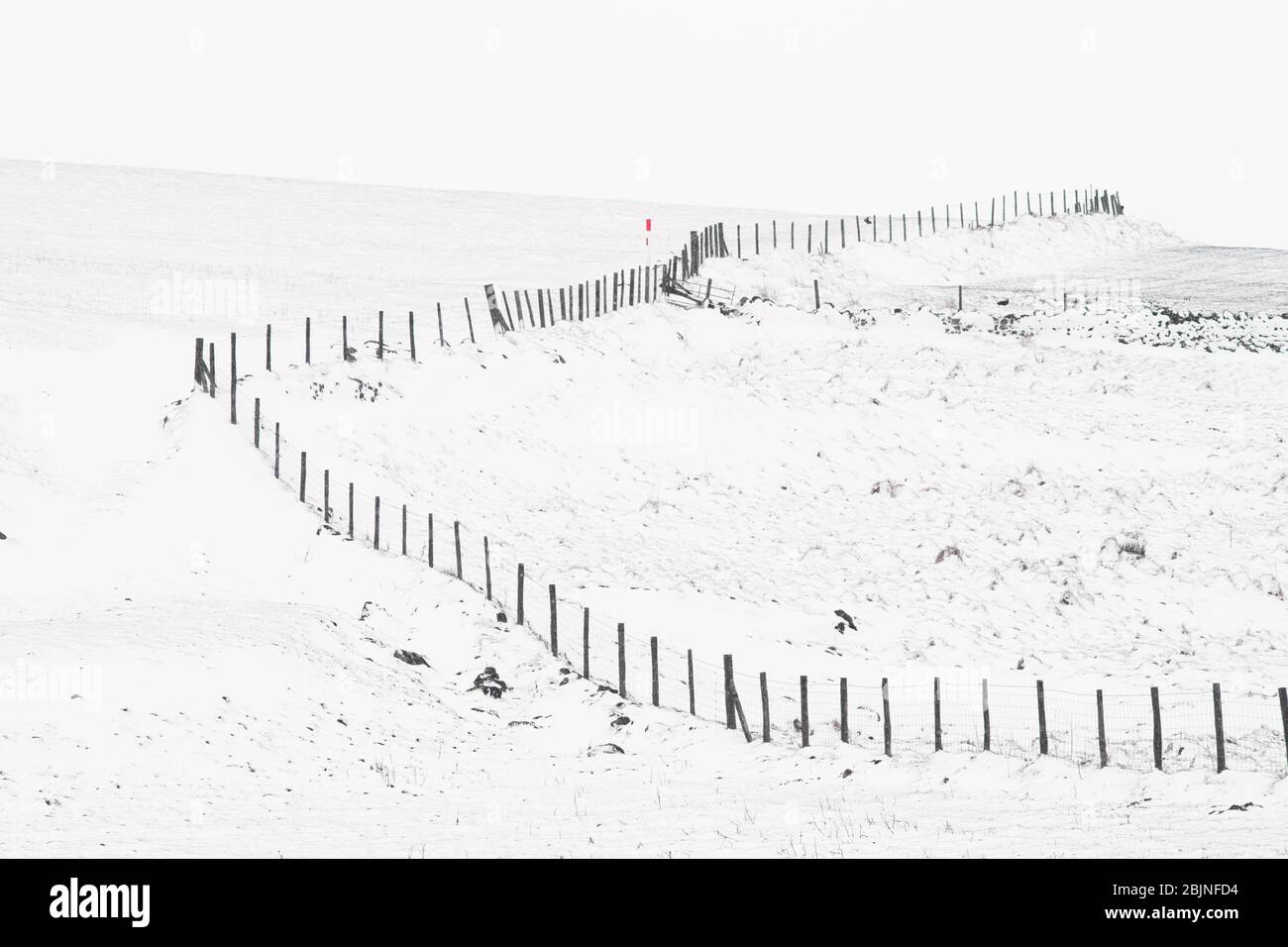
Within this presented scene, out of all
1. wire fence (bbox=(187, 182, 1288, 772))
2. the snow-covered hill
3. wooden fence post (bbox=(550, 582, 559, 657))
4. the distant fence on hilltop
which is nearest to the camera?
the snow-covered hill

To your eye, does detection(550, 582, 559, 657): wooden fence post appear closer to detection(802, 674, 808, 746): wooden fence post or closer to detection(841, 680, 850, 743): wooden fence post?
detection(802, 674, 808, 746): wooden fence post

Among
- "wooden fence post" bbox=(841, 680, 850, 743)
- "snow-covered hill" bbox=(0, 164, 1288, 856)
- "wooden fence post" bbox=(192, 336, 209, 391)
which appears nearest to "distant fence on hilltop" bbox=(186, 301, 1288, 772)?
"wooden fence post" bbox=(841, 680, 850, 743)

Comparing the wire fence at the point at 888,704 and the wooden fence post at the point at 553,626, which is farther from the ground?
the wooden fence post at the point at 553,626

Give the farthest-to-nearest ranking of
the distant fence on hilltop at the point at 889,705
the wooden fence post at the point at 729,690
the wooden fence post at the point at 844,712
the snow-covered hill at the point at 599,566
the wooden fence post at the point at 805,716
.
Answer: the wooden fence post at the point at 729,690, the distant fence on hilltop at the point at 889,705, the wooden fence post at the point at 805,716, the wooden fence post at the point at 844,712, the snow-covered hill at the point at 599,566

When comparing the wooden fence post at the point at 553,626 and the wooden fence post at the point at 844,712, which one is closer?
the wooden fence post at the point at 844,712

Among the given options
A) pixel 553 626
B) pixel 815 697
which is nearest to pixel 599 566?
pixel 553 626

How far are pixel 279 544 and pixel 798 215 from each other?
67034mm

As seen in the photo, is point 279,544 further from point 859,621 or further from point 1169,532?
point 1169,532

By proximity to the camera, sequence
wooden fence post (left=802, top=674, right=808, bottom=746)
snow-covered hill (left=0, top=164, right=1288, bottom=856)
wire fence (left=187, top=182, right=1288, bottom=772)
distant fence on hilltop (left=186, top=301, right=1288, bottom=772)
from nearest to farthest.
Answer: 1. snow-covered hill (left=0, top=164, right=1288, bottom=856)
2. wooden fence post (left=802, top=674, right=808, bottom=746)
3. distant fence on hilltop (left=186, top=301, right=1288, bottom=772)
4. wire fence (left=187, top=182, right=1288, bottom=772)

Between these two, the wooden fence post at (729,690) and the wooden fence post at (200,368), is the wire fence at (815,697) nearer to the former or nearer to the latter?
the wooden fence post at (729,690)

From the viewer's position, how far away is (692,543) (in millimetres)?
34906

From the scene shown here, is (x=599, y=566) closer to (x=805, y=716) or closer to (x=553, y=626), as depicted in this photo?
(x=553, y=626)

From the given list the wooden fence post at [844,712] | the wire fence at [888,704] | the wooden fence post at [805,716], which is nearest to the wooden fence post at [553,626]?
the wire fence at [888,704]

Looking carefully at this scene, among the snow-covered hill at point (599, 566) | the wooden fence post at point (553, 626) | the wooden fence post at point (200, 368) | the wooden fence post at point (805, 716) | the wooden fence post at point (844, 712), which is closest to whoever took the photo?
the snow-covered hill at point (599, 566)
